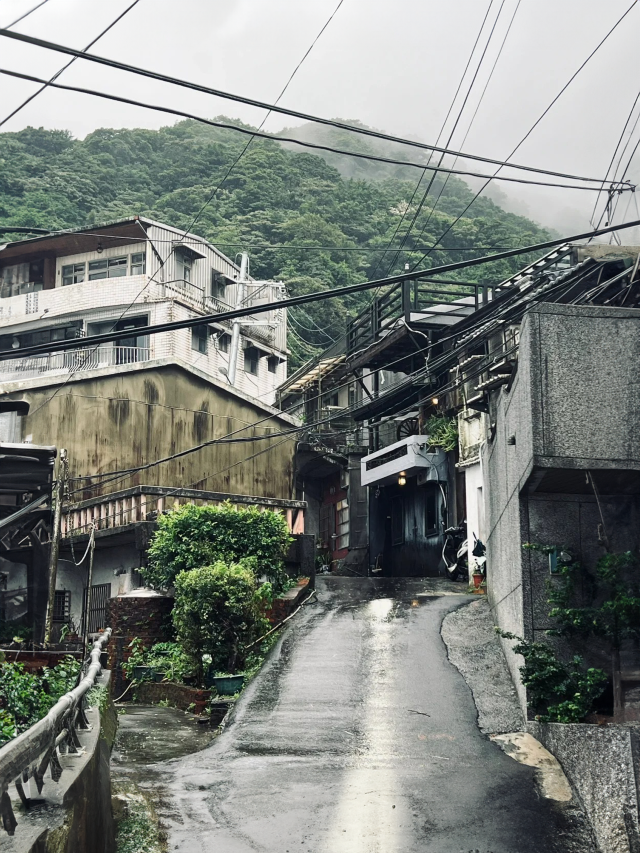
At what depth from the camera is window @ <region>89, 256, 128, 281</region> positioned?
44.8m

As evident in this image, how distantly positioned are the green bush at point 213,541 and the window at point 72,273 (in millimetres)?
27406

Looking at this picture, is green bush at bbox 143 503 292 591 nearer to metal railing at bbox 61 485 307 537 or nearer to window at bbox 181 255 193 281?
metal railing at bbox 61 485 307 537

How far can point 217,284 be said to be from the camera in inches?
1875

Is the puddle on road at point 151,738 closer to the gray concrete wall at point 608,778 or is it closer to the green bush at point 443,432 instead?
the gray concrete wall at point 608,778

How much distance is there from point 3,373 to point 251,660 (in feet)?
96.3

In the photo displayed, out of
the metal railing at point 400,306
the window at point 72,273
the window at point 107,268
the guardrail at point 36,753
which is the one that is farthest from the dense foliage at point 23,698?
the window at point 72,273

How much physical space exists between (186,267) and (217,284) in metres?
2.38

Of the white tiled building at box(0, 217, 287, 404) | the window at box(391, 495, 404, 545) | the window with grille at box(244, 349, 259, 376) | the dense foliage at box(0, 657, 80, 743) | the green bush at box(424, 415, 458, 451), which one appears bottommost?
the dense foliage at box(0, 657, 80, 743)

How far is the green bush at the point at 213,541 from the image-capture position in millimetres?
20281

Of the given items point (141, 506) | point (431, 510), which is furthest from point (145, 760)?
point (431, 510)

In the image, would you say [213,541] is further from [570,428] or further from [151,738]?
[570,428]

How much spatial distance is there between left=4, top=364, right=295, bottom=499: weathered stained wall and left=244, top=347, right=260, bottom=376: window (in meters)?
17.9

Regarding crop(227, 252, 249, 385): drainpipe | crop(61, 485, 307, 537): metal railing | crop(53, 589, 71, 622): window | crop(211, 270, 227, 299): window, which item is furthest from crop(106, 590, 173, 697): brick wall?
crop(211, 270, 227, 299): window

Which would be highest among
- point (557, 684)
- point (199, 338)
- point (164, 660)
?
point (199, 338)
